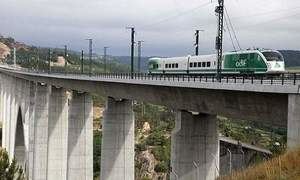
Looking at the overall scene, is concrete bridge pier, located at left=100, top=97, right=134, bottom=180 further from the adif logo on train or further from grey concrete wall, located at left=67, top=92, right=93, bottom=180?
grey concrete wall, located at left=67, top=92, right=93, bottom=180

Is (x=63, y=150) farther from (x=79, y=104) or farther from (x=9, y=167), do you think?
(x=79, y=104)

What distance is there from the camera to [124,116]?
47.5m

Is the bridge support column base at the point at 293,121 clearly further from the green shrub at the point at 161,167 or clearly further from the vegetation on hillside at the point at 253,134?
the vegetation on hillside at the point at 253,134

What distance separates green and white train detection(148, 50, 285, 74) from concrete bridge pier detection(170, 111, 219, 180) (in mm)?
8139

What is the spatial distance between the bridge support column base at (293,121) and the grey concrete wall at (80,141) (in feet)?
125

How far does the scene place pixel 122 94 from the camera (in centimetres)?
4456

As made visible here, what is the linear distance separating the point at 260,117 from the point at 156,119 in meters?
131

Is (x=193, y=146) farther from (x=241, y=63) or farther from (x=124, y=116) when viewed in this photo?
(x=124, y=116)

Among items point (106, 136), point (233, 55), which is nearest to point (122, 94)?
point (106, 136)

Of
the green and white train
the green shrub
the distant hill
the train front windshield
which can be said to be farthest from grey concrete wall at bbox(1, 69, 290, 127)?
the green shrub

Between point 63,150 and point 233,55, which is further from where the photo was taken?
point 63,150

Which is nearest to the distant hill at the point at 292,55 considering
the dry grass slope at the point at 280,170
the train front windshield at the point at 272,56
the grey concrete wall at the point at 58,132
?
the train front windshield at the point at 272,56

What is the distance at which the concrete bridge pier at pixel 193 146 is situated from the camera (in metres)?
34.5

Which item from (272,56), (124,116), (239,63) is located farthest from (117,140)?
(272,56)
